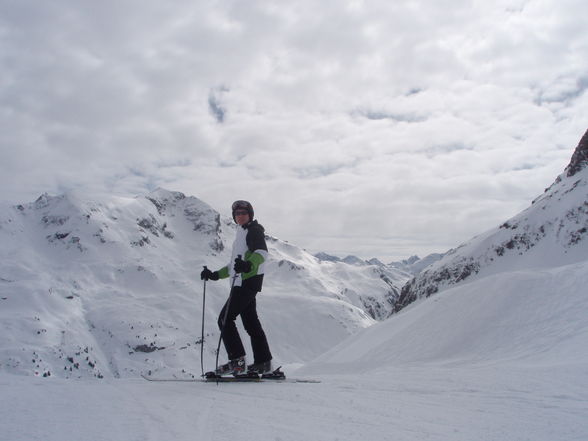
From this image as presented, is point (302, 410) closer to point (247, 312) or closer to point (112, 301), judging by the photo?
point (247, 312)

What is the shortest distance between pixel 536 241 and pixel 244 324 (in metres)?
49.2

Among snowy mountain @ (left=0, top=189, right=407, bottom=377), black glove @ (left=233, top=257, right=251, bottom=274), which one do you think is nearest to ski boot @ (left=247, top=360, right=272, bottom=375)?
black glove @ (left=233, top=257, right=251, bottom=274)

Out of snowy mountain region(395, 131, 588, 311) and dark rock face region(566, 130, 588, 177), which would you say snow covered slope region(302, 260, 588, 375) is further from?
dark rock face region(566, 130, 588, 177)

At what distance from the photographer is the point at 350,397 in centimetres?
514

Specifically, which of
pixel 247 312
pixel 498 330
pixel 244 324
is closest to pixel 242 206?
pixel 247 312

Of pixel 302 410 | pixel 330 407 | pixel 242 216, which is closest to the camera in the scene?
pixel 302 410

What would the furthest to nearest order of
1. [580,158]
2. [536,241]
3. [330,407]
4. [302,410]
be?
1. [580,158]
2. [536,241]
3. [330,407]
4. [302,410]

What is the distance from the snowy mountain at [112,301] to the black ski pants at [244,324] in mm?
94255

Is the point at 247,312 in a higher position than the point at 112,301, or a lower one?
higher

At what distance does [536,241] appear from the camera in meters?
47.7

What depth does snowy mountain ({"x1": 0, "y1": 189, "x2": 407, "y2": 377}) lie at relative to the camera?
10181 centimetres

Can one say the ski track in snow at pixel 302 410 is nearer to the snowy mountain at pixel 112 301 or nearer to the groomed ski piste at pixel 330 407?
the groomed ski piste at pixel 330 407

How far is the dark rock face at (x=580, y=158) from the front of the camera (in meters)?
49.2

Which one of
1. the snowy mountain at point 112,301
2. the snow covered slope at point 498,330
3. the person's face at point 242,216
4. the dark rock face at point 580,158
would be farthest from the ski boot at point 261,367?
the snowy mountain at point 112,301
